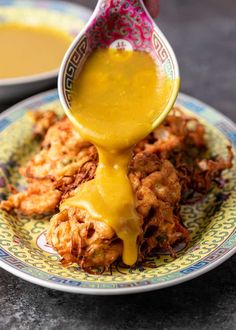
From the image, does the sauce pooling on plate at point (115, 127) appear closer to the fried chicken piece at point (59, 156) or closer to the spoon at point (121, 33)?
the spoon at point (121, 33)

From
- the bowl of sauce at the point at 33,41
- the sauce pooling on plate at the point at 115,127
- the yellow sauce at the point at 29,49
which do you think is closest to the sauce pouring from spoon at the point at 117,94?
the sauce pooling on plate at the point at 115,127

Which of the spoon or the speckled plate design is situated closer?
the speckled plate design

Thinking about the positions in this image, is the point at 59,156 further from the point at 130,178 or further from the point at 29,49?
the point at 29,49

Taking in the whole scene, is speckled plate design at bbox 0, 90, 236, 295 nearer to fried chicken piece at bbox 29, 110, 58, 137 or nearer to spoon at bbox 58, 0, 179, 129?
fried chicken piece at bbox 29, 110, 58, 137

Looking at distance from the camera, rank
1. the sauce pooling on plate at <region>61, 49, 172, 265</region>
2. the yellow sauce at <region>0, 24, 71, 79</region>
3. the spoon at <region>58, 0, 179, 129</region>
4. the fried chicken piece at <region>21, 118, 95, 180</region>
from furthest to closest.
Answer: the yellow sauce at <region>0, 24, 71, 79</region>, the fried chicken piece at <region>21, 118, 95, 180</region>, the spoon at <region>58, 0, 179, 129</region>, the sauce pooling on plate at <region>61, 49, 172, 265</region>

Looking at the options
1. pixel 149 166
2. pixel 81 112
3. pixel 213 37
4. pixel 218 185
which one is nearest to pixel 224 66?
pixel 213 37

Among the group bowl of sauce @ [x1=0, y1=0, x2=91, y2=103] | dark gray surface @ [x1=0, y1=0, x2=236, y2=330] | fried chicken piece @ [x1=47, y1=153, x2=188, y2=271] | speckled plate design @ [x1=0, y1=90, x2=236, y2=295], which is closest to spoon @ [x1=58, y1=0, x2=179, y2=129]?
fried chicken piece @ [x1=47, y1=153, x2=188, y2=271]
